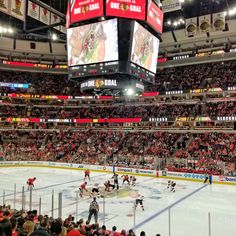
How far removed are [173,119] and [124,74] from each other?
81.9 feet

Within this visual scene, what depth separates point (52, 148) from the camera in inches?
1679

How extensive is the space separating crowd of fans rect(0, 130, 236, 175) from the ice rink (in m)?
2.94

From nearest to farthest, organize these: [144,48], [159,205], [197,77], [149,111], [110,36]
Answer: [110,36] → [144,48] → [159,205] → [197,77] → [149,111]

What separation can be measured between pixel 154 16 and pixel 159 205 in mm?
10746

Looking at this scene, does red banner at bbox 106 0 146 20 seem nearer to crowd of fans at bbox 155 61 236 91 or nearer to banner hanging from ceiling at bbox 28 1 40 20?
banner hanging from ceiling at bbox 28 1 40 20

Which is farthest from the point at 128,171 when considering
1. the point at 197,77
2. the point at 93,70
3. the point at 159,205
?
the point at 197,77

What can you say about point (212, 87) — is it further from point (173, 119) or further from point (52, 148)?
point (52, 148)

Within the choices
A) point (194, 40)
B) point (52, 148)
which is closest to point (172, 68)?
point (194, 40)

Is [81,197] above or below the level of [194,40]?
below

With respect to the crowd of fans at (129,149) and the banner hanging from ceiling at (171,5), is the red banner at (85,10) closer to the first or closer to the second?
the banner hanging from ceiling at (171,5)

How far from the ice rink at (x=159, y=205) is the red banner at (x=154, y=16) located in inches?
384

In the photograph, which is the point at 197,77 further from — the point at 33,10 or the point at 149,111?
the point at 33,10

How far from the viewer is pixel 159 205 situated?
1730cm

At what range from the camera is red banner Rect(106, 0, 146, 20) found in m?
13.7
